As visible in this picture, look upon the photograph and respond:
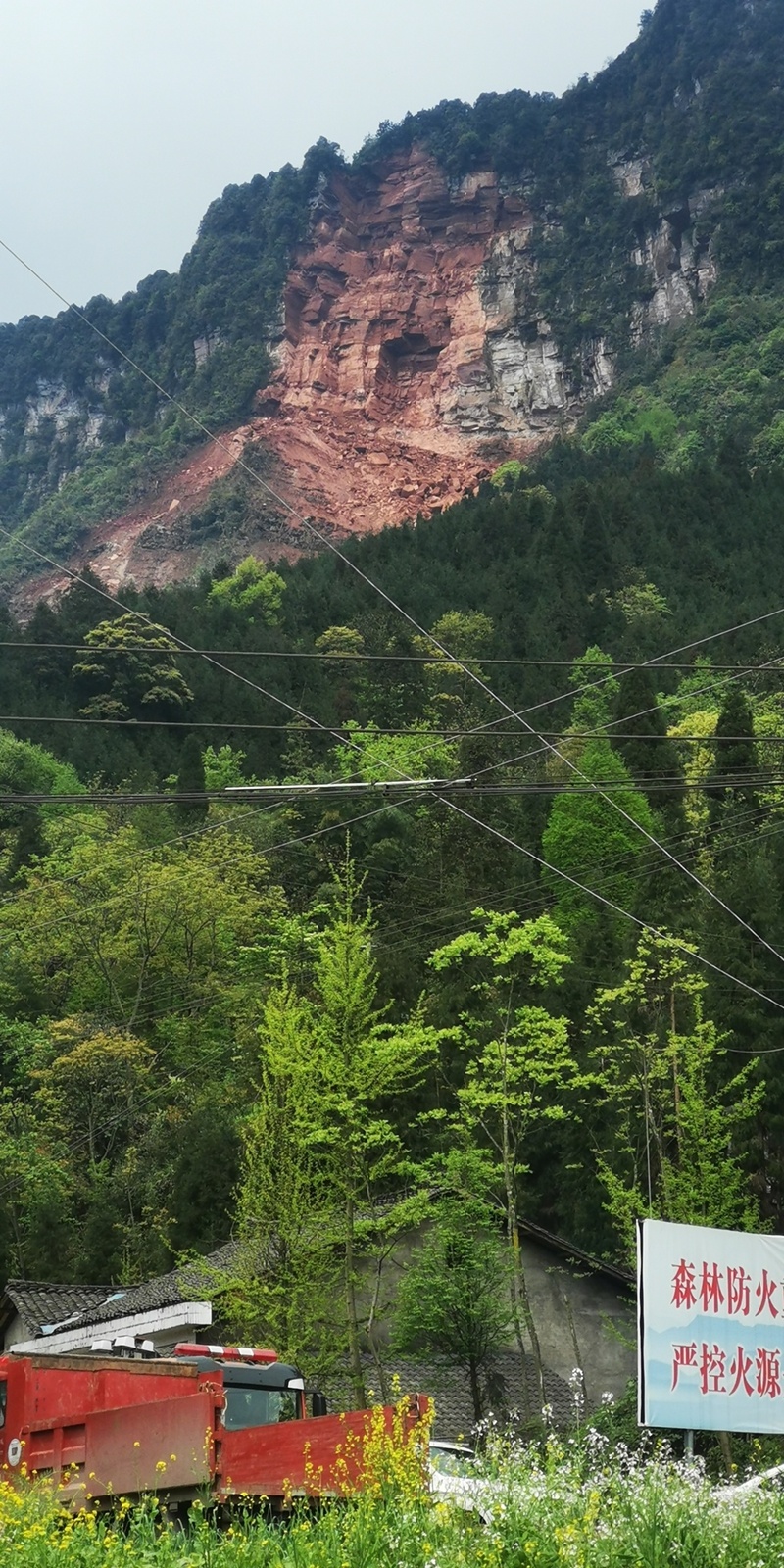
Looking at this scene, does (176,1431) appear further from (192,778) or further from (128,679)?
(128,679)

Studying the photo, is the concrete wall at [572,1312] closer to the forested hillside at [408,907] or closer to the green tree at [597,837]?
the forested hillside at [408,907]

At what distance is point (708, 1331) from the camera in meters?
15.6

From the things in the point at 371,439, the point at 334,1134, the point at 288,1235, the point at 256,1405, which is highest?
the point at 371,439

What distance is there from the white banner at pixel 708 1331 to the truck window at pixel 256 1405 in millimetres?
3321

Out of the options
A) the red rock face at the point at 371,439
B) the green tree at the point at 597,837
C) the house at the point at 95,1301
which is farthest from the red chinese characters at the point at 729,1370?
the red rock face at the point at 371,439

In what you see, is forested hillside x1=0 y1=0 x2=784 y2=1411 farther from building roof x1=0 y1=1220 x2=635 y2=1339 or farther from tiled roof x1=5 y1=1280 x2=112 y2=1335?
tiled roof x1=5 y1=1280 x2=112 y2=1335

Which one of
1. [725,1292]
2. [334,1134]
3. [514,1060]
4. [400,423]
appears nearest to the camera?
[725,1292]

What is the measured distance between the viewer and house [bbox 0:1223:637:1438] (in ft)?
99.3

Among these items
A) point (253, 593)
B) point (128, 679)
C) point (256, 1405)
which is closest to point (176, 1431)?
point (256, 1405)

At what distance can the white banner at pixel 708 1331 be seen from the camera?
15.2m

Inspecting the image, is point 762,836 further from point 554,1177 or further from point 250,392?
point 250,392

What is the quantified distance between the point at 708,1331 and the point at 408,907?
3621 centimetres

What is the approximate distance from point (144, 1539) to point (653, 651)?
6961 cm

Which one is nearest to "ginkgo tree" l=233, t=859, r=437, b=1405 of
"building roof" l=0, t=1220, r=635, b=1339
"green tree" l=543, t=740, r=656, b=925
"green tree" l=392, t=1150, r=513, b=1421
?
"green tree" l=392, t=1150, r=513, b=1421
